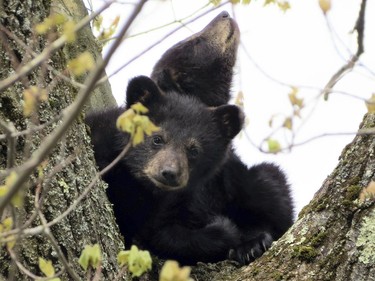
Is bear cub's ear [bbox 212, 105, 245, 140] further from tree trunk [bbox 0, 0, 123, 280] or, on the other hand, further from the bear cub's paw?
tree trunk [bbox 0, 0, 123, 280]

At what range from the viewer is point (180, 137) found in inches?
300

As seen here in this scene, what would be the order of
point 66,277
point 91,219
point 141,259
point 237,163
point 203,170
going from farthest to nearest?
1. point 237,163
2. point 203,170
3. point 91,219
4. point 66,277
5. point 141,259

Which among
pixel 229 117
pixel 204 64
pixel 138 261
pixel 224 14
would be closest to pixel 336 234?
pixel 138 261

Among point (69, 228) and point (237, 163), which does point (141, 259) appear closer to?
point (69, 228)

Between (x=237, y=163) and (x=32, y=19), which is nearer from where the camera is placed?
(x=32, y=19)

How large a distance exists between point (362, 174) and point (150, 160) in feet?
8.12


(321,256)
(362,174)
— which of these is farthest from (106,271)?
(362,174)

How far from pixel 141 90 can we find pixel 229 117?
3.08 feet

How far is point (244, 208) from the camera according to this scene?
26.7 feet

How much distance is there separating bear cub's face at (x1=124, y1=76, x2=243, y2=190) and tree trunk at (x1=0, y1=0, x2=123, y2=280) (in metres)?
1.58

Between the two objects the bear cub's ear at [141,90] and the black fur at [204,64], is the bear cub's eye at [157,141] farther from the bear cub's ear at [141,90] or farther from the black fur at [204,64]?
the black fur at [204,64]

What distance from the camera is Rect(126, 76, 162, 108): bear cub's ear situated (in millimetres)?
7633

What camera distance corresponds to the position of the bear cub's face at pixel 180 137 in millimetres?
7309

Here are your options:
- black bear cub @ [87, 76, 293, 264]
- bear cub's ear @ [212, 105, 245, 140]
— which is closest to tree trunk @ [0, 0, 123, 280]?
black bear cub @ [87, 76, 293, 264]
